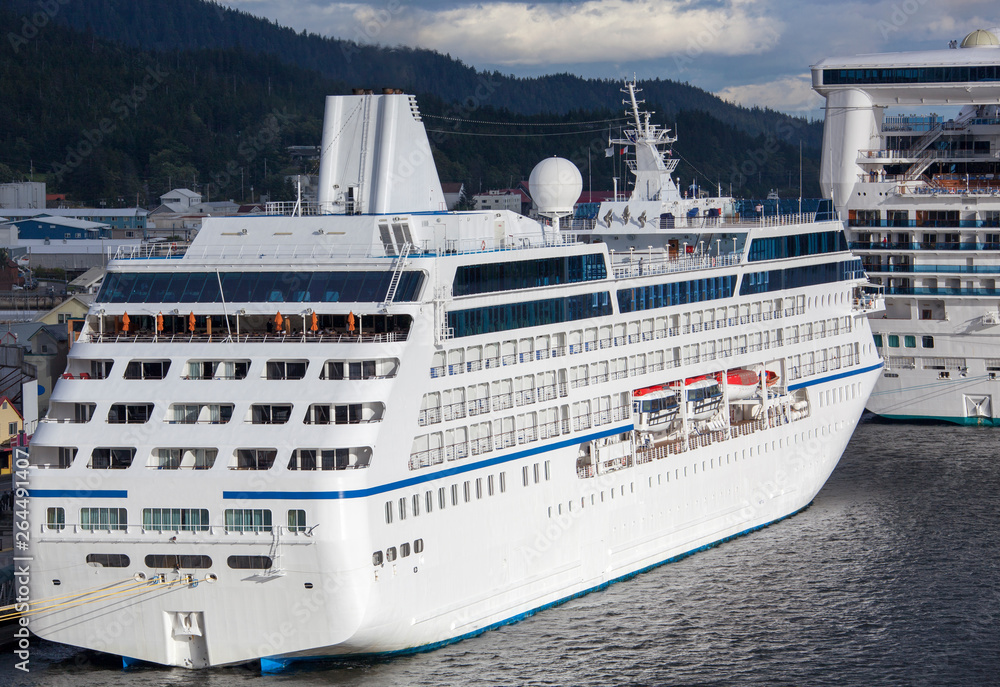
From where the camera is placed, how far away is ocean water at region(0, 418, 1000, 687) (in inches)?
1112

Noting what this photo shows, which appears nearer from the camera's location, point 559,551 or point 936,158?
point 559,551

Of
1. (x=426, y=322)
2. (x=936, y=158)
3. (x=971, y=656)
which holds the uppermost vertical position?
(x=936, y=158)

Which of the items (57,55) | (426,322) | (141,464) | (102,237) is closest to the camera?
(141,464)

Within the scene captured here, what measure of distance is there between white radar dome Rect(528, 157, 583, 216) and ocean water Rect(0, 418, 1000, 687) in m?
9.99

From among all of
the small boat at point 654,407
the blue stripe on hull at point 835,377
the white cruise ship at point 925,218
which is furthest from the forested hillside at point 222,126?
the small boat at point 654,407

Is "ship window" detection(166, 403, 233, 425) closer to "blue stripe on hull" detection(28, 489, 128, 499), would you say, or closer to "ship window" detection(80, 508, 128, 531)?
"blue stripe on hull" detection(28, 489, 128, 499)

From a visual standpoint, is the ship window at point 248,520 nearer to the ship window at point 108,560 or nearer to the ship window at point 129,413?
the ship window at point 108,560

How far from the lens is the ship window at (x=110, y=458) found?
89.5ft

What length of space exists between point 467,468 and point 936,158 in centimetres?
4012

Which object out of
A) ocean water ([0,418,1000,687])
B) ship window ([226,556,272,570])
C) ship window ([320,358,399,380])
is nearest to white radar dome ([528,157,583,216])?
ocean water ([0,418,1000,687])

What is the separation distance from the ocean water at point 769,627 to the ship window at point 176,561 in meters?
2.25

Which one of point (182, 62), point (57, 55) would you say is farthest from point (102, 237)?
point (182, 62)

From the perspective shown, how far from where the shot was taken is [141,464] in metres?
26.9

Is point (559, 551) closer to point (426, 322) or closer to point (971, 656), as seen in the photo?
point (426, 322)
